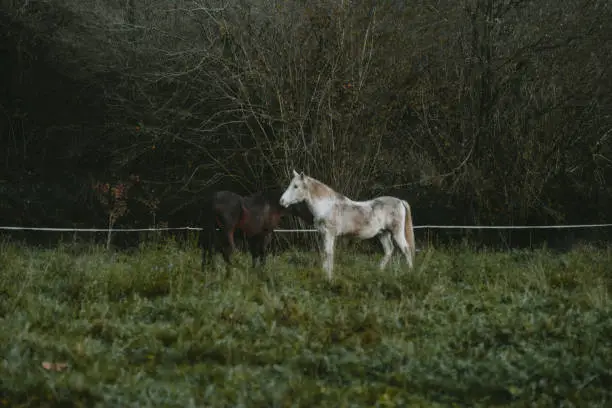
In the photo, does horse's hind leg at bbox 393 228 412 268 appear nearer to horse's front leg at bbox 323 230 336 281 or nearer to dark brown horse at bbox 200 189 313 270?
horse's front leg at bbox 323 230 336 281

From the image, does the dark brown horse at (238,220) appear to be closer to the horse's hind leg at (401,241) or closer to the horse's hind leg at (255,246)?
the horse's hind leg at (255,246)

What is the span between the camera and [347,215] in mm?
11852

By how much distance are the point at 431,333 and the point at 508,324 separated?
640mm

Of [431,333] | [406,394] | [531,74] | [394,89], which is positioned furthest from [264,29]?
[406,394]

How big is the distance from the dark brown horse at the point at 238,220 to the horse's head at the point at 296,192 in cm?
28

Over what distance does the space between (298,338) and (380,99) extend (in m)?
10.6

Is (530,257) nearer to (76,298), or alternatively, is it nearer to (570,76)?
(570,76)

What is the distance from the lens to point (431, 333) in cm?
731

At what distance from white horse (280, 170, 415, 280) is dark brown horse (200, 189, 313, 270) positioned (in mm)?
288

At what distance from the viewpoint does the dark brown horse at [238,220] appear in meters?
11.3

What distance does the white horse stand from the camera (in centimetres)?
1157

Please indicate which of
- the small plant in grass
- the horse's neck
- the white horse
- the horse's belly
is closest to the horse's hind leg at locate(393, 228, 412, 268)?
the white horse

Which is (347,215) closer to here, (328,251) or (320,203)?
(320,203)

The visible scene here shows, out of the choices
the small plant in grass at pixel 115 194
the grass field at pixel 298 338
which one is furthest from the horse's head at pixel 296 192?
the small plant in grass at pixel 115 194
